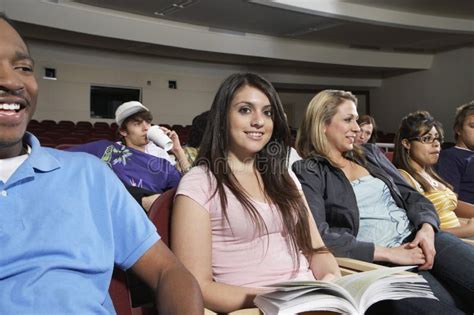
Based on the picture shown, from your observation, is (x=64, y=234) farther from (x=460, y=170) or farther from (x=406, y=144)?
(x=460, y=170)

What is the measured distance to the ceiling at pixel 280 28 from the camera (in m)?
8.15

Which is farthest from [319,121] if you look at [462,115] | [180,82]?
[180,82]

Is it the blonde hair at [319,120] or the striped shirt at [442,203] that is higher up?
the blonde hair at [319,120]

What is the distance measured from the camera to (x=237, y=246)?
53.6 inches

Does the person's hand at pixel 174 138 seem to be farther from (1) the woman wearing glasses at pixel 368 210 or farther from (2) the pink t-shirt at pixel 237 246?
(2) the pink t-shirt at pixel 237 246

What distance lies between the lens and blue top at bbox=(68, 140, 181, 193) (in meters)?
2.46

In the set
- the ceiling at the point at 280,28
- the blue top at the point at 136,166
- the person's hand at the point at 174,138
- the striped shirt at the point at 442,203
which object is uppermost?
the ceiling at the point at 280,28

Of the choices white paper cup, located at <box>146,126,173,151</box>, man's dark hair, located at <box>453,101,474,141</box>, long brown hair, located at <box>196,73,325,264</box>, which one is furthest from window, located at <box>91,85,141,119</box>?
long brown hair, located at <box>196,73,325,264</box>

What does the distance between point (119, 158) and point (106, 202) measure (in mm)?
1525

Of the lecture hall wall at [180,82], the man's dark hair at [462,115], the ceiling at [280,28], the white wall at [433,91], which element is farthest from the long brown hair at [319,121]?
the white wall at [433,91]

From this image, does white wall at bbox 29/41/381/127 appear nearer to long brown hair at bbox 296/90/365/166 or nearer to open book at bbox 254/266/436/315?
long brown hair at bbox 296/90/365/166

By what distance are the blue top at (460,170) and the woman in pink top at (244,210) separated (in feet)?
5.30

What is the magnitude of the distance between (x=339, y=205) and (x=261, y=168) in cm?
41

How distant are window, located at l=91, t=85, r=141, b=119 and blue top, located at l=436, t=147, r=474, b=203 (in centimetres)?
892
